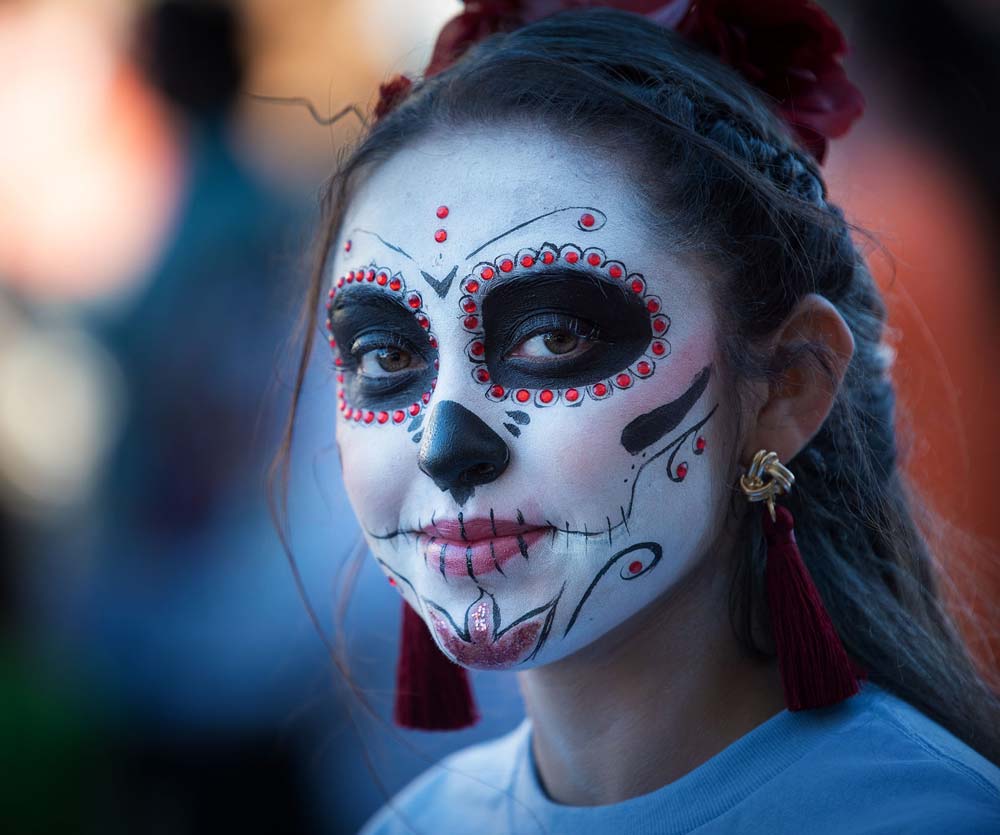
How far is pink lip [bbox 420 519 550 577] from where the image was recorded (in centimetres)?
139

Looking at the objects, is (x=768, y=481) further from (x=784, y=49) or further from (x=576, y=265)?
(x=784, y=49)

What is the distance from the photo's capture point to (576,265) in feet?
4.65

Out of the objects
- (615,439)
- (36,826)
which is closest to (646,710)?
(615,439)

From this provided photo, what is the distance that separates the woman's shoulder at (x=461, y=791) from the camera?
73.7 inches

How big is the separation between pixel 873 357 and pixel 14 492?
3571mm

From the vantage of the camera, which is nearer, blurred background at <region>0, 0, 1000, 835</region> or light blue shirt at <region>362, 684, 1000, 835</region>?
light blue shirt at <region>362, 684, 1000, 835</region>

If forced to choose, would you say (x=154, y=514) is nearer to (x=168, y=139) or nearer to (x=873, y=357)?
(x=168, y=139)

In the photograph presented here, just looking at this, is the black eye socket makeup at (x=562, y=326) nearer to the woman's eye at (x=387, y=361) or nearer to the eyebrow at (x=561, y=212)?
the eyebrow at (x=561, y=212)

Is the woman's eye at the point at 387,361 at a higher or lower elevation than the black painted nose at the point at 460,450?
higher

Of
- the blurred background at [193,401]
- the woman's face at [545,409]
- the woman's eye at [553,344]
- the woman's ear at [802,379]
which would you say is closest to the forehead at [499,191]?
the woman's face at [545,409]

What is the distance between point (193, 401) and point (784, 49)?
2.70 m

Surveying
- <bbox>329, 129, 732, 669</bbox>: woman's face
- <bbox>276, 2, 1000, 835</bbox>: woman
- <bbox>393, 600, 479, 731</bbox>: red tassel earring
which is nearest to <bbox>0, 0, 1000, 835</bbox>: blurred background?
<bbox>393, 600, 479, 731</bbox>: red tassel earring

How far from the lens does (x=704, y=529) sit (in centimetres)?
149

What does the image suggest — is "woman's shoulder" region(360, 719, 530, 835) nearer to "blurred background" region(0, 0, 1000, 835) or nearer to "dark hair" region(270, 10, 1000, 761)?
"dark hair" region(270, 10, 1000, 761)
